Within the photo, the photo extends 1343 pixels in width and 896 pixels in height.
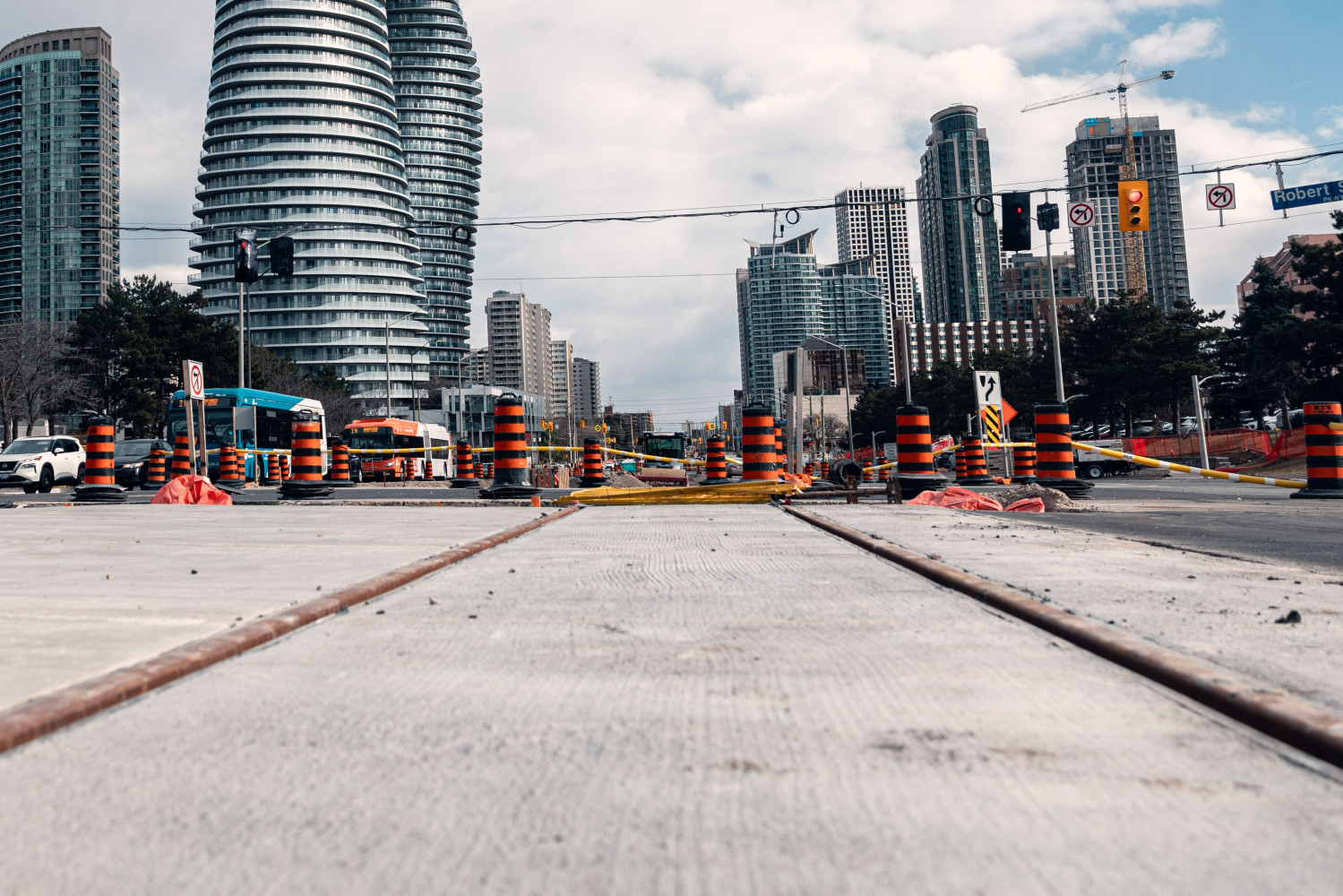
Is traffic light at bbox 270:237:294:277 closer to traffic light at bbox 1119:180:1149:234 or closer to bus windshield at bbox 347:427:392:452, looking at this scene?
bus windshield at bbox 347:427:392:452

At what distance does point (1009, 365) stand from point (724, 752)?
8054 centimetres

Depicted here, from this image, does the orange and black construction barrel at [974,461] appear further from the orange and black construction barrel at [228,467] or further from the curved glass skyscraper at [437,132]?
the curved glass skyscraper at [437,132]

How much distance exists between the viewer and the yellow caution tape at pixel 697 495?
12.9 m

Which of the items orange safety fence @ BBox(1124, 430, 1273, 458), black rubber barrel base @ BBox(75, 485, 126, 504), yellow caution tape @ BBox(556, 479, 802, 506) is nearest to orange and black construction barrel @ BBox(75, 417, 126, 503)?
black rubber barrel base @ BBox(75, 485, 126, 504)

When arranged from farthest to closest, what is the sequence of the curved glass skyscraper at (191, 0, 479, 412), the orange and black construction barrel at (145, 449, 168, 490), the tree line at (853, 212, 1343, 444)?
the curved glass skyscraper at (191, 0, 479, 412) → the tree line at (853, 212, 1343, 444) → the orange and black construction barrel at (145, 449, 168, 490)

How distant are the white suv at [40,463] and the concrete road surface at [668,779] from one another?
26735mm

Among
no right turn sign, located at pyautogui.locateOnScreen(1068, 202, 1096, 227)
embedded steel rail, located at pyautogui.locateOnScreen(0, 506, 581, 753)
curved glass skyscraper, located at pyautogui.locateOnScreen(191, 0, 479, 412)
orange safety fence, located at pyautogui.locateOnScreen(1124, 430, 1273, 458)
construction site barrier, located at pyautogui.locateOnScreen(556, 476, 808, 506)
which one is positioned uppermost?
curved glass skyscraper, located at pyautogui.locateOnScreen(191, 0, 479, 412)

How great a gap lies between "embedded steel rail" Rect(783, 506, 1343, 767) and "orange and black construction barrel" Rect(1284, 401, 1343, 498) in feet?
39.6

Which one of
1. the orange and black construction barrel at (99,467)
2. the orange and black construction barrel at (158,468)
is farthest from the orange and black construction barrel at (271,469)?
the orange and black construction barrel at (99,467)

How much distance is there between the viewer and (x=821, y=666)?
9.30 ft

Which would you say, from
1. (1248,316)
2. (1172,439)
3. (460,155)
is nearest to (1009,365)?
(1248,316)

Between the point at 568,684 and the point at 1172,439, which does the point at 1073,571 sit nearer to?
the point at 568,684

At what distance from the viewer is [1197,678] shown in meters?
2.45

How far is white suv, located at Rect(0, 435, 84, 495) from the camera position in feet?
78.6
